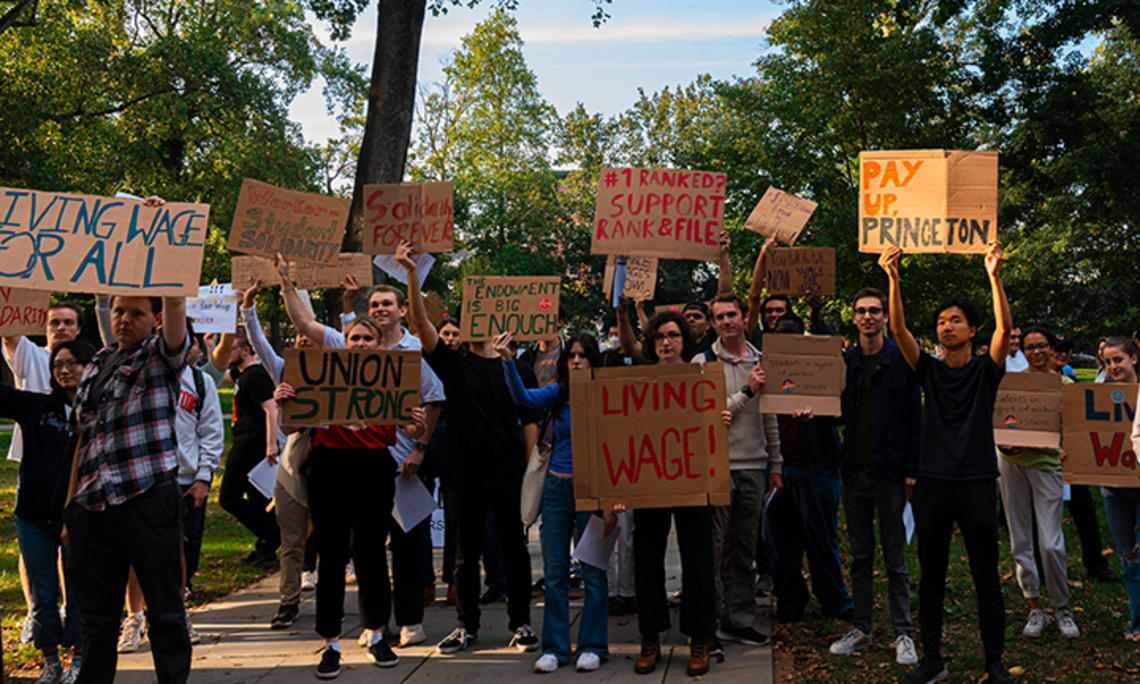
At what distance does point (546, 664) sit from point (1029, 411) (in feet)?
11.9

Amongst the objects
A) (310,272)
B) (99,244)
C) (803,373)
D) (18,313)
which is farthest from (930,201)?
(18,313)

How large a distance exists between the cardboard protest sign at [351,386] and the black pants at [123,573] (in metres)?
Answer: 1.26

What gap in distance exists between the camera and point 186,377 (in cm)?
630

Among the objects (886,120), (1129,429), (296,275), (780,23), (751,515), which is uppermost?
(780,23)

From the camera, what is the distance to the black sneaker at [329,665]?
5.82 meters

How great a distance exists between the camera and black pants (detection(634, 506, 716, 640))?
228 inches

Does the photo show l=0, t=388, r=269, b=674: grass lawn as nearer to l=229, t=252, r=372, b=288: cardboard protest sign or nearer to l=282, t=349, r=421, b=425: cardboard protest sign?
l=282, t=349, r=421, b=425: cardboard protest sign

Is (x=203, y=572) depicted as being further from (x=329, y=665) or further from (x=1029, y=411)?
(x=1029, y=411)

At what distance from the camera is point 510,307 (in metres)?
7.27

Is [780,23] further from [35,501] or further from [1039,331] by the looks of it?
[35,501]

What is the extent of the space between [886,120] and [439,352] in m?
16.5

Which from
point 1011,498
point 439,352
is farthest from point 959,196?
point 439,352

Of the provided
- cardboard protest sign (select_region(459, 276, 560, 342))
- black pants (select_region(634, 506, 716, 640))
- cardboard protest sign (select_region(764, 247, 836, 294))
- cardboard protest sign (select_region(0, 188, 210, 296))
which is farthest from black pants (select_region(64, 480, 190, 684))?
cardboard protest sign (select_region(764, 247, 836, 294))

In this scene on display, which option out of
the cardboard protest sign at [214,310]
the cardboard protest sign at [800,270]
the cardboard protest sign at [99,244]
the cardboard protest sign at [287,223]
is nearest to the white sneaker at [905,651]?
the cardboard protest sign at [800,270]
